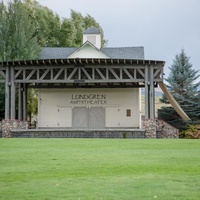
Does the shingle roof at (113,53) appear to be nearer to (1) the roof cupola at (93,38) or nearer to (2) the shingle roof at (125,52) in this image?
(2) the shingle roof at (125,52)

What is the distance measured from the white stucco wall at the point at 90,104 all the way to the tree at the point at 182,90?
2.85 meters

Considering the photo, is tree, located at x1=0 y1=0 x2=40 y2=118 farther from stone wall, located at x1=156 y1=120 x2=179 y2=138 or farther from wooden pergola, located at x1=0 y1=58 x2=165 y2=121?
stone wall, located at x1=156 y1=120 x2=179 y2=138

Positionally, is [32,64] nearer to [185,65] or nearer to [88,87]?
[88,87]

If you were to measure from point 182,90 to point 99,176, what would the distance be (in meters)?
29.5

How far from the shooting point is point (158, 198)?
306 inches

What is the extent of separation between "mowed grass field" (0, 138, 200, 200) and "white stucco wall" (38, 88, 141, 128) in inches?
891

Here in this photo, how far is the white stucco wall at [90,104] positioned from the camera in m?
37.2

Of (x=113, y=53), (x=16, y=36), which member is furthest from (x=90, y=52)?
(x=16, y=36)

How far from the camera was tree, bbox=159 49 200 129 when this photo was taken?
Result: 3772 centimetres

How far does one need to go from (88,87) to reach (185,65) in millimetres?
8013

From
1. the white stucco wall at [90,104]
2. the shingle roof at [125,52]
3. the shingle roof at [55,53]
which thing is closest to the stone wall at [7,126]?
the white stucco wall at [90,104]

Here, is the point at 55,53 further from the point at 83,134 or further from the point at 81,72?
the point at 83,134

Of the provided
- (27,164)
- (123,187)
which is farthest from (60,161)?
(123,187)

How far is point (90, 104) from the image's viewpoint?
37.4m
